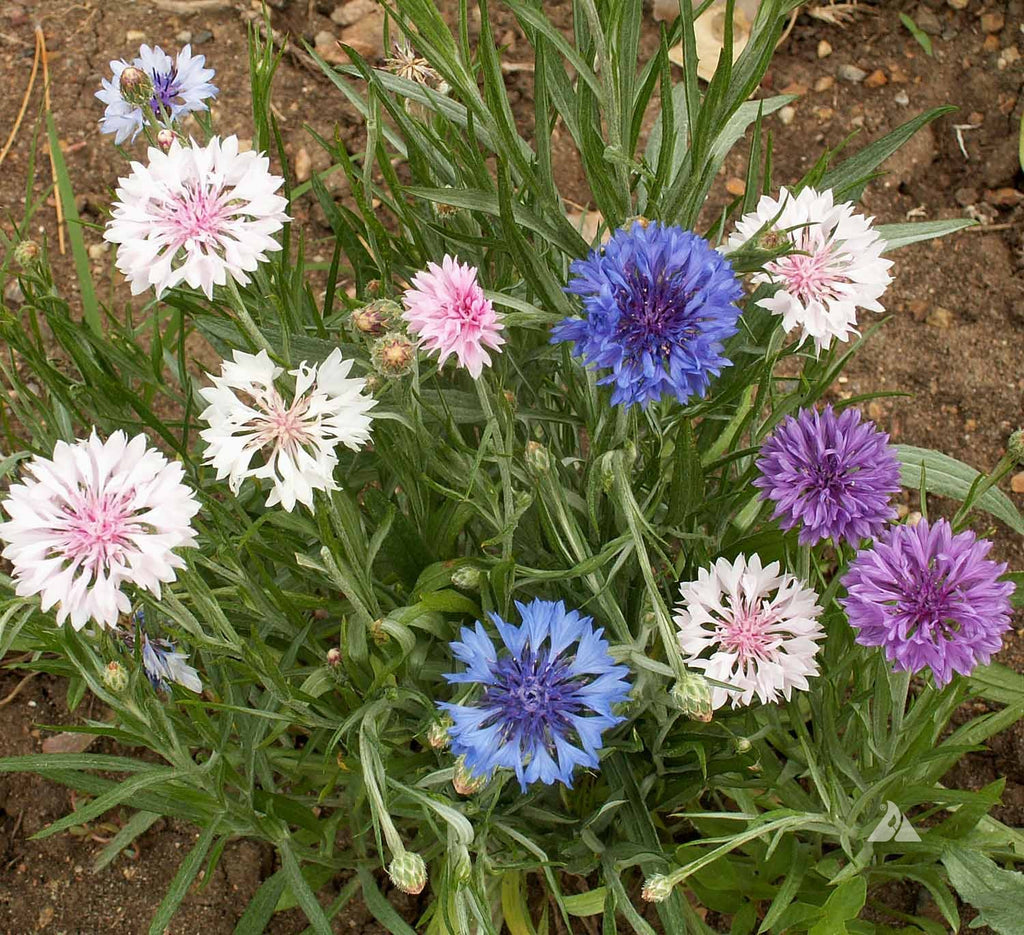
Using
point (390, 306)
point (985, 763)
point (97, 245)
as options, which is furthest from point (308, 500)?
point (97, 245)

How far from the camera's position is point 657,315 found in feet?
2.99

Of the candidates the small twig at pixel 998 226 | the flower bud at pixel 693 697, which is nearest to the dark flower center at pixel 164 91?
the flower bud at pixel 693 697

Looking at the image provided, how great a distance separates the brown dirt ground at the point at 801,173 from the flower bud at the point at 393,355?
0.96 metres

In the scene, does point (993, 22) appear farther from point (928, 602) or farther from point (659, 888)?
point (659, 888)

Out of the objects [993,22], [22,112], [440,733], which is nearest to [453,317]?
[440,733]

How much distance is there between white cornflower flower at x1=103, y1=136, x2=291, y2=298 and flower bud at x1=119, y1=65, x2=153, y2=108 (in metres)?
0.21

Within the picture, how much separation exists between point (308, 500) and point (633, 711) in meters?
0.50

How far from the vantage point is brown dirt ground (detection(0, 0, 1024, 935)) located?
1568 mm

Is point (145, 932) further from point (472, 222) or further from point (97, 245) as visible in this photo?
point (97, 245)

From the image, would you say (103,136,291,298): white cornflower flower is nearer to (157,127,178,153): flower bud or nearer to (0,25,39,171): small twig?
(157,127,178,153): flower bud

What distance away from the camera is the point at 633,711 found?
1217 mm

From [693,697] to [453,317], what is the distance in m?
0.41

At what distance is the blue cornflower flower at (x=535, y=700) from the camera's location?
3.11ft

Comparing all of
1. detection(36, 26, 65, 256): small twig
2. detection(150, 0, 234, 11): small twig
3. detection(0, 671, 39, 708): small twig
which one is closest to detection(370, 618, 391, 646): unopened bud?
detection(0, 671, 39, 708): small twig
